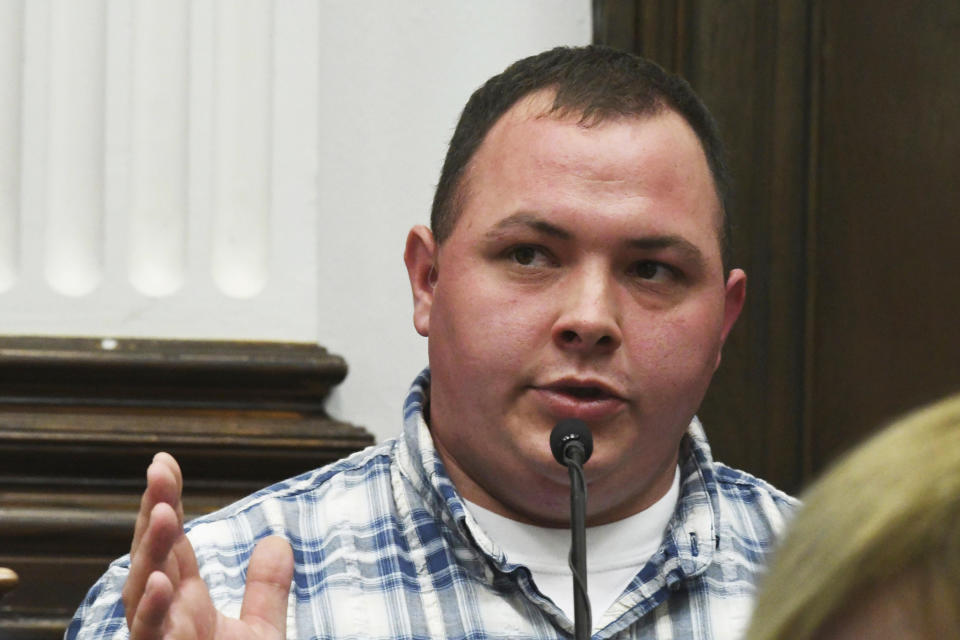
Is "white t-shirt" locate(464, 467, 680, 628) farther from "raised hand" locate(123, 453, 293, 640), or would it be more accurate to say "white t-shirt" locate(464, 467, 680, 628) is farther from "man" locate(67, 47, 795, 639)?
"raised hand" locate(123, 453, 293, 640)

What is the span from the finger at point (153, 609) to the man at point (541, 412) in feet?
1.09

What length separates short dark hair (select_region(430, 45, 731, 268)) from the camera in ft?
5.19

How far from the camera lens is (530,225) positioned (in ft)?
4.95

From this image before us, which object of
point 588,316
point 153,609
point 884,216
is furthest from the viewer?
point 884,216

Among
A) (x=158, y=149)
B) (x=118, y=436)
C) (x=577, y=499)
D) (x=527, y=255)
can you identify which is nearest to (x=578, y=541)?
(x=577, y=499)

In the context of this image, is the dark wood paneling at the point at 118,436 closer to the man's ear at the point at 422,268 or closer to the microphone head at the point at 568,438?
the man's ear at the point at 422,268

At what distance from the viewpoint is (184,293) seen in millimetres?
1986

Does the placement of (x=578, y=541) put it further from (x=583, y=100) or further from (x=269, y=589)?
(x=583, y=100)

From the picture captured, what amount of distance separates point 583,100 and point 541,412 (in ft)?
1.17

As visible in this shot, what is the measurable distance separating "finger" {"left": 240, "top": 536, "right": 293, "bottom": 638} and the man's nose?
1.25 feet

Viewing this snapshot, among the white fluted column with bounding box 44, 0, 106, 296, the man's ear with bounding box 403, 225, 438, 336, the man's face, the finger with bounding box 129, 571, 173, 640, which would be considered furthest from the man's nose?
the white fluted column with bounding box 44, 0, 106, 296

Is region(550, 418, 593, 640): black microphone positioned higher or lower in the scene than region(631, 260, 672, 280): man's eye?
lower

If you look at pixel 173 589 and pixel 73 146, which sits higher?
pixel 73 146

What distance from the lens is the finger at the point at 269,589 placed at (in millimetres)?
1195
